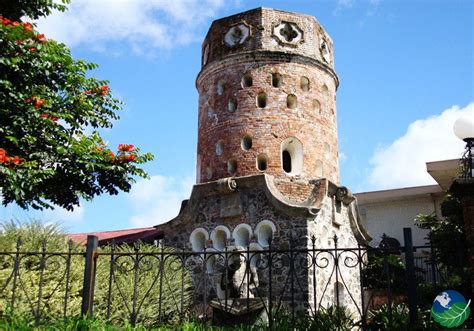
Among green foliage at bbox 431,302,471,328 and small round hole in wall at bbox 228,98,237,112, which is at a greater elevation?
small round hole in wall at bbox 228,98,237,112

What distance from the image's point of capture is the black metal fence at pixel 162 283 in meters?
7.82

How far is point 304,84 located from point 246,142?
2972 millimetres

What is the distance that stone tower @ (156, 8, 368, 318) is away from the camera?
51.9ft

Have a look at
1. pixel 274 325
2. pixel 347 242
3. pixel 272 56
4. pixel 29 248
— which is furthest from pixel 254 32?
pixel 274 325

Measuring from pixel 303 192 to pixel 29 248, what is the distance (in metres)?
8.39

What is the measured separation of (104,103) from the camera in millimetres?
11711

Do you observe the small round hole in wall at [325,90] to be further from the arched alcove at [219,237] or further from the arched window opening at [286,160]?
the arched alcove at [219,237]

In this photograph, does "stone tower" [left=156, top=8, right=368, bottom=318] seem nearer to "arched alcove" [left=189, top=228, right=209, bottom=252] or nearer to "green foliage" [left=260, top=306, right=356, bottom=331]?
"arched alcove" [left=189, top=228, right=209, bottom=252]

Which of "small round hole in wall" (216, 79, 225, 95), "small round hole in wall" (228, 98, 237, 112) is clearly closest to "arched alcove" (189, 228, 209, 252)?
"small round hole in wall" (228, 98, 237, 112)

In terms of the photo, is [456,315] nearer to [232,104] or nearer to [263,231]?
[263,231]

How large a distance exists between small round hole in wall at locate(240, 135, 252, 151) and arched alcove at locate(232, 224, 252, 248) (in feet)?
9.13

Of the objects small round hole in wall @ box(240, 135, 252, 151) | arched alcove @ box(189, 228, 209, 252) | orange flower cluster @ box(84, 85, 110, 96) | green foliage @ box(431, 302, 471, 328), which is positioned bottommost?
green foliage @ box(431, 302, 471, 328)

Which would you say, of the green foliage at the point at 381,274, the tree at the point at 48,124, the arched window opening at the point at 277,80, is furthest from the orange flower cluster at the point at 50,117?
the green foliage at the point at 381,274
